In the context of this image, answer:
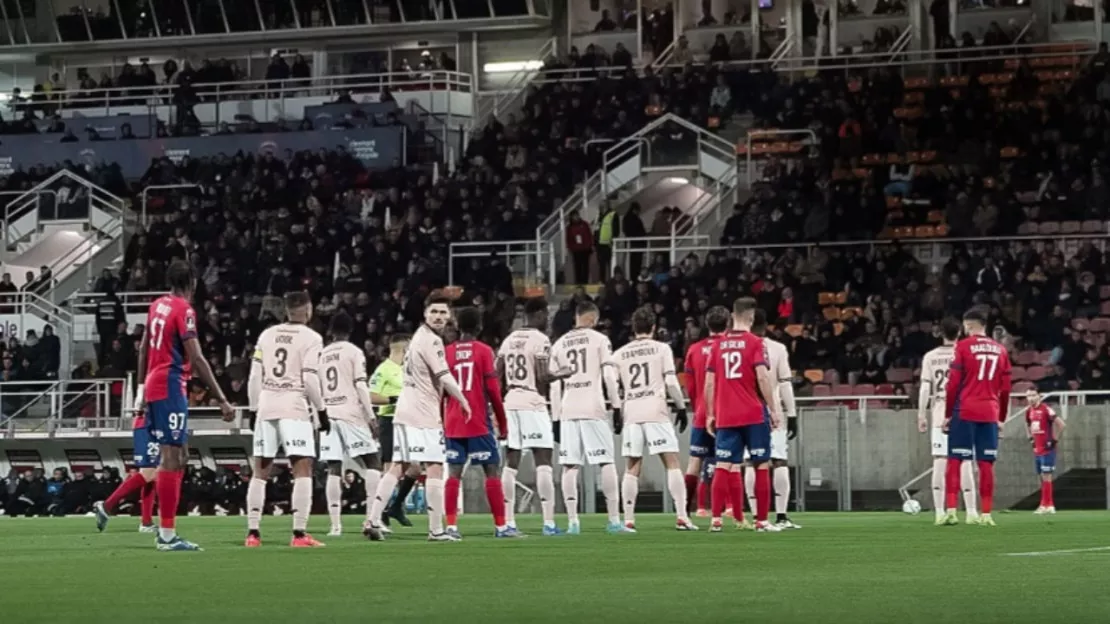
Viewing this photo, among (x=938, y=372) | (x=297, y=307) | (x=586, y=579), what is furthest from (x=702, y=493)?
(x=586, y=579)

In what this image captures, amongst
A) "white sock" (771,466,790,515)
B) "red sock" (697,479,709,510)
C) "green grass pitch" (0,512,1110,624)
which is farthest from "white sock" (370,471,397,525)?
"red sock" (697,479,709,510)

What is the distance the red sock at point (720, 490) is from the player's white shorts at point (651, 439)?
3.19 feet

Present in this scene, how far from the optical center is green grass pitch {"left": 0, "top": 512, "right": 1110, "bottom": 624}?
32.4ft

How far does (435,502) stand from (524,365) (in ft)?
7.17

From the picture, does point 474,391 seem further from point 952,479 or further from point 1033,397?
point 1033,397

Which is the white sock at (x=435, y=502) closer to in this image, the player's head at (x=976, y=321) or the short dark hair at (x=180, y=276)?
the short dark hair at (x=180, y=276)

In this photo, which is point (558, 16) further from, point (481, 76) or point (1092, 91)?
point (1092, 91)

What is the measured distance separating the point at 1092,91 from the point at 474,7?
17.4 m

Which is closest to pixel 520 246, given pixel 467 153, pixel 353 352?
pixel 467 153

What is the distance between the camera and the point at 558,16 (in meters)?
52.7

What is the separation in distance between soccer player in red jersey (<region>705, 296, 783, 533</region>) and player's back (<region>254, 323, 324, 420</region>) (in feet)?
13.4

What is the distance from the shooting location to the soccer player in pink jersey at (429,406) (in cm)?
1761

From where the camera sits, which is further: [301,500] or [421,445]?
[421,445]

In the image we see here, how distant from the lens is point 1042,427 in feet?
97.2
